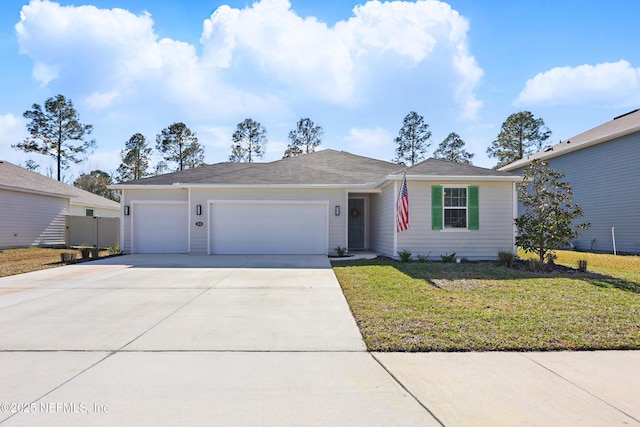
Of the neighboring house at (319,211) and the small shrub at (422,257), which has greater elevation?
the neighboring house at (319,211)

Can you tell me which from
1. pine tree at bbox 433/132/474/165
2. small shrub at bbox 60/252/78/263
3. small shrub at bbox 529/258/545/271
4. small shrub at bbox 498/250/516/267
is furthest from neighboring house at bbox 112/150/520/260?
pine tree at bbox 433/132/474/165

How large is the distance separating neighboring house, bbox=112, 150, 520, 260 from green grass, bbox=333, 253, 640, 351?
9.47 feet

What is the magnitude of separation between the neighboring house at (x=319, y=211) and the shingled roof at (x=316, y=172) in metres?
0.04

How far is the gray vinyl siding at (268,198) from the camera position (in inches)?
536

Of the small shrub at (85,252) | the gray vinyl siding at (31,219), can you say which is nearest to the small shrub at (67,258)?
the small shrub at (85,252)

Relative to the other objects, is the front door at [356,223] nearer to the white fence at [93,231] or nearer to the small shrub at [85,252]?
the small shrub at [85,252]

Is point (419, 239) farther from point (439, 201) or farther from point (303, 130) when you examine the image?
point (303, 130)

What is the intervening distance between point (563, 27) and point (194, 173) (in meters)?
14.2

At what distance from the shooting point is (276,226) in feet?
44.9

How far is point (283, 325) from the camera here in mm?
4906
